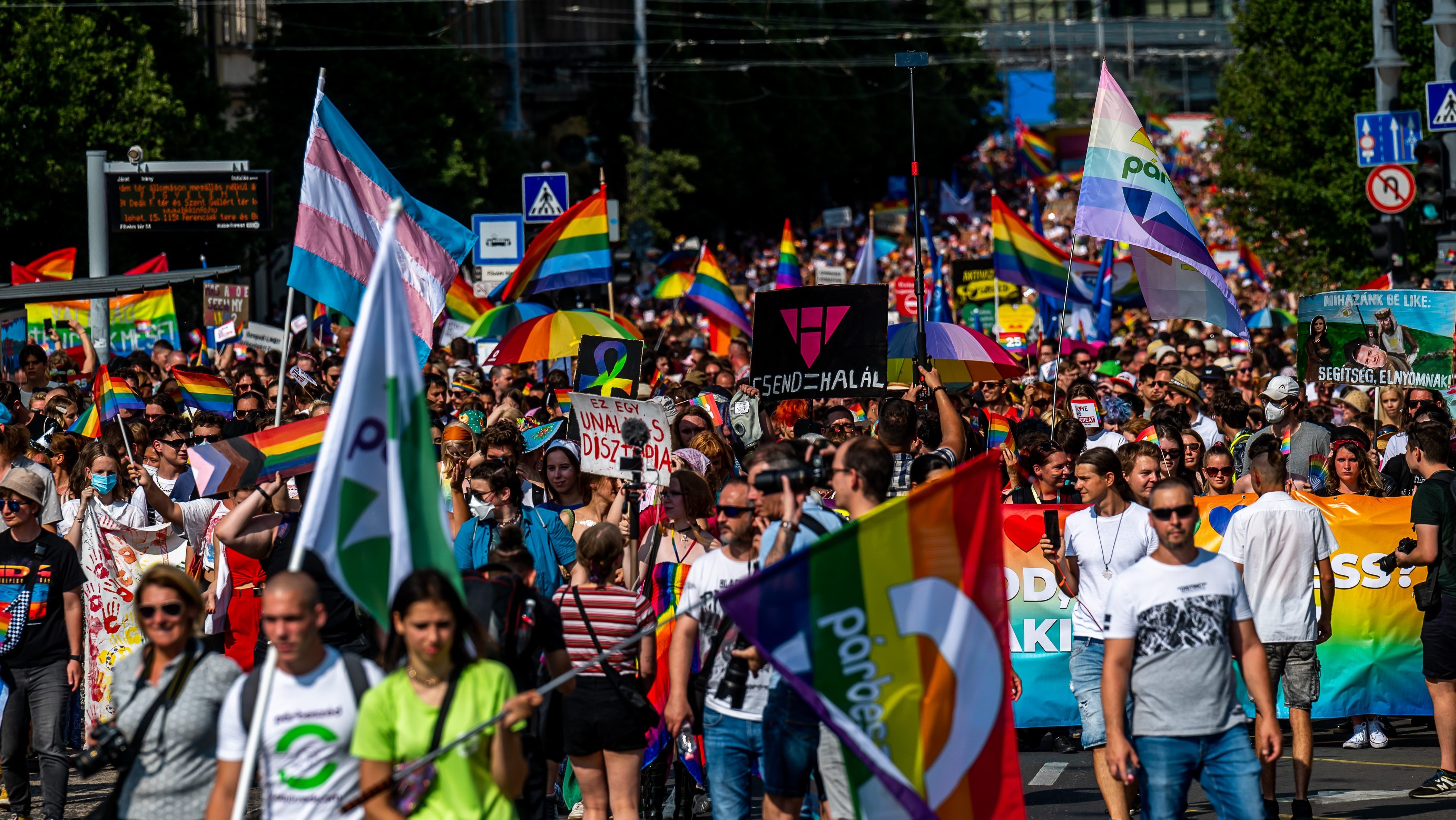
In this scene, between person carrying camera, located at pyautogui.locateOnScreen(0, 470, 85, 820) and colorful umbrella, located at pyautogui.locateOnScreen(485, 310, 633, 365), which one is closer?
person carrying camera, located at pyautogui.locateOnScreen(0, 470, 85, 820)

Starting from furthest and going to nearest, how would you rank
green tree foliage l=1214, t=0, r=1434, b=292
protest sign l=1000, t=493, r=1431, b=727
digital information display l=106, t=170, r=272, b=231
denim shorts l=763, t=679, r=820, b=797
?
green tree foliage l=1214, t=0, r=1434, b=292 < digital information display l=106, t=170, r=272, b=231 < protest sign l=1000, t=493, r=1431, b=727 < denim shorts l=763, t=679, r=820, b=797

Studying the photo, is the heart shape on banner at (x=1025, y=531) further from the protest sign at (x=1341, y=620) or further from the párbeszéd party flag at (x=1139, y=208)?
the párbeszéd party flag at (x=1139, y=208)

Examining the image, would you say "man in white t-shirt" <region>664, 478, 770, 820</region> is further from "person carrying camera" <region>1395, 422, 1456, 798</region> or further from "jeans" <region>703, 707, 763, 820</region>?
"person carrying camera" <region>1395, 422, 1456, 798</region>

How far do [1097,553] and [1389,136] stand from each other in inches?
456

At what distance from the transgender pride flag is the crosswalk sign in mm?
9164

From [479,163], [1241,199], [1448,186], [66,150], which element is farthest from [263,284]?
[1448,186]

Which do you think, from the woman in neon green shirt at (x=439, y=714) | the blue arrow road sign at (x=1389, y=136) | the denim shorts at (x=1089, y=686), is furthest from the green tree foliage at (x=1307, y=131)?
the woman in neon green shirt at (x=439, y=714)

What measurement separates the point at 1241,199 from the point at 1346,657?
70.7 ft

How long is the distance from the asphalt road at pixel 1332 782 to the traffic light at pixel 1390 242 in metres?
7.75

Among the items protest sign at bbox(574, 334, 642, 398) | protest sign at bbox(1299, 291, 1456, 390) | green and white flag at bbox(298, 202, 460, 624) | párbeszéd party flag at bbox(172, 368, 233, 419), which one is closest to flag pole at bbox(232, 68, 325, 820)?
green and white flag at bbox(298, 202, 460, 624)

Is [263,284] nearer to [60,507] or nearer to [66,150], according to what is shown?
[66,150]

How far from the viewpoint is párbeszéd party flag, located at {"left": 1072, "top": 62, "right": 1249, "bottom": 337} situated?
11734 mm

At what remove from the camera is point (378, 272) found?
5301 millimetres

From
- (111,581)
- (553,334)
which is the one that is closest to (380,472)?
(111,581)
